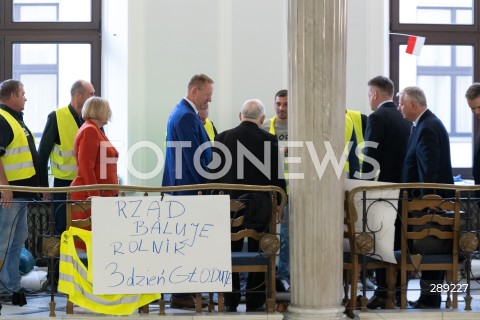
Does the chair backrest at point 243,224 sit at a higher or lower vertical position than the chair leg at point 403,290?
higher

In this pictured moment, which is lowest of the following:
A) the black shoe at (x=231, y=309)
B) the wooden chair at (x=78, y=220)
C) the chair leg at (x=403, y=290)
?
the black shoe at (x=231, y=309)

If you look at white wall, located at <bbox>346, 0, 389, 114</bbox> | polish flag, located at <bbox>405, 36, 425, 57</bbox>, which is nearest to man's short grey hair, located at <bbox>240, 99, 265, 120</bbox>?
white wall, located at <bbox>346, 0, 389, 114</bbox>

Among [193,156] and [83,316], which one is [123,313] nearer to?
[83,316]

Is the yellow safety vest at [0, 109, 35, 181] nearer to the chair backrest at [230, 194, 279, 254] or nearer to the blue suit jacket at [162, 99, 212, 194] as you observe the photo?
the blue suit jacket at [162, 99, 212, 194]

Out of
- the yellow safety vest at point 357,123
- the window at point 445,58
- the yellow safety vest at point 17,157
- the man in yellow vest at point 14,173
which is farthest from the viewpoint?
the window at point 445,58

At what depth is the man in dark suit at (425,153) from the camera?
665cm

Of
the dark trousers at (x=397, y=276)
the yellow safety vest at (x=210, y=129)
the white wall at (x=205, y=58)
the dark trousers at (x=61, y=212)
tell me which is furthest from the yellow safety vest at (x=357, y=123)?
the dark trousers at (x=61, y=212)

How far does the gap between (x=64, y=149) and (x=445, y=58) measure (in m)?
4.25

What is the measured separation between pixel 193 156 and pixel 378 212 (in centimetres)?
147

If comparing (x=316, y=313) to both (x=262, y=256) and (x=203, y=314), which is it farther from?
(x=203, y=314)

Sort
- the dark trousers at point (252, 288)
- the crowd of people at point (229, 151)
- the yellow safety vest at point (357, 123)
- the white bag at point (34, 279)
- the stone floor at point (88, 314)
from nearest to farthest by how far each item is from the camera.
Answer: the stone floor at point (88, 314), the dark trousers at point (252, 288), the crowd of people at point (229, 151), the white bag at point (34, 279), the yellow safety vest at point (357, 123)

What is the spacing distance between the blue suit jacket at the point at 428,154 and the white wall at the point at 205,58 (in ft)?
7.96

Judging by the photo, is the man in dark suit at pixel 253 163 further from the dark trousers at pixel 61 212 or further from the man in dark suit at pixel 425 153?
the dark trousers at pixel 61 212

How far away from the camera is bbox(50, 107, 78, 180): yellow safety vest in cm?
788
